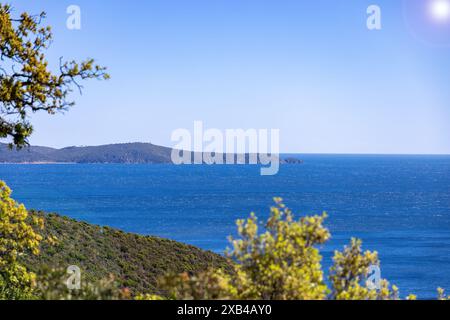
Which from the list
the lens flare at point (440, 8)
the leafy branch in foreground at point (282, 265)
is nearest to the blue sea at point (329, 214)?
the lens flare at point (440, 8)

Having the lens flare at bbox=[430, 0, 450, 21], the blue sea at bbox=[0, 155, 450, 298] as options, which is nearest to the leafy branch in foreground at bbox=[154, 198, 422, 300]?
the lens flare at bbox=[430, 0, 450, 21]

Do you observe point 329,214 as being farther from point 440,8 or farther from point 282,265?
point 282,265

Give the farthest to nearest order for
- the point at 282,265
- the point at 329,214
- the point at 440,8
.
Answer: the point at 329,214
the point at 440,8
the point at 282,265

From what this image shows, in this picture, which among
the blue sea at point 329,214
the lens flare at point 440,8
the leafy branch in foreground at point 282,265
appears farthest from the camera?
the blue sea at point 329,214

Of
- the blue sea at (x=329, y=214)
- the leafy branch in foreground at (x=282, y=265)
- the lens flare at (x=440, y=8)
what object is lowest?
the blue sea at (x=329, y=214)

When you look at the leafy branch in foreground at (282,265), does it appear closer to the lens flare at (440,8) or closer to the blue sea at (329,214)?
the lens flare at (440,8)

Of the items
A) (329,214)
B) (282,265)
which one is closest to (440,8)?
(282,265)

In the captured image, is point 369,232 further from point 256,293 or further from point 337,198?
point 256,293

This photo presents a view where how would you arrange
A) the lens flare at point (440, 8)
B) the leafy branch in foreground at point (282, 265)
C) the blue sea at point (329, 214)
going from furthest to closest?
the blue sea at point (329, 214), the lens flare at point (440, 8), the leafy branch in foreground at point (282, 265)

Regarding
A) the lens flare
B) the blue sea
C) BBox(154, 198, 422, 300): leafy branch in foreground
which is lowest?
the blue sea

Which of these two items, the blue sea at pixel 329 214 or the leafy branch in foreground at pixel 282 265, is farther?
the blue sea at pixel 329 214

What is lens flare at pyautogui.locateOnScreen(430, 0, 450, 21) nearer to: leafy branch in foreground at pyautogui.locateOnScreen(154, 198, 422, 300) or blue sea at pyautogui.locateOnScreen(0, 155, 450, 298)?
blue sea at pyautogui.locateOnScreen(0, 155, 450, 298)

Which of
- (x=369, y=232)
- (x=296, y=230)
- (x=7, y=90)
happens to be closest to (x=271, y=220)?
(x=296, y=230)

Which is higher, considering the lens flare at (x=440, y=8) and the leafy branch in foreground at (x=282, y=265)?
the lens flare at (x=440, y=8)
